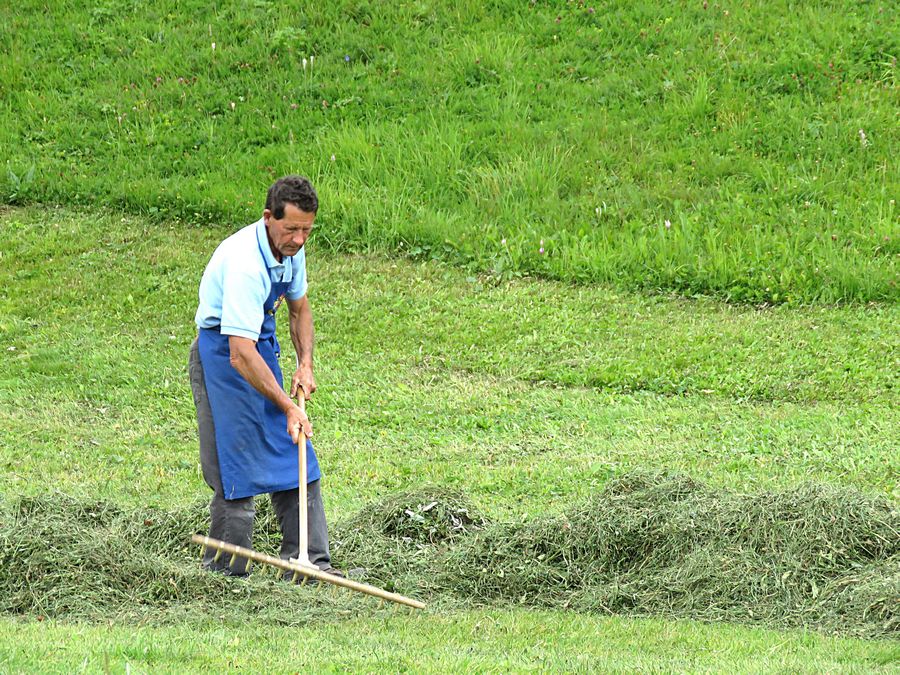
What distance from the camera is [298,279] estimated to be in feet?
18.7

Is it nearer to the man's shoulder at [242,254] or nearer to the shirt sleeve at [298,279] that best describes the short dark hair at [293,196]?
the man's shoulder at [242,254]

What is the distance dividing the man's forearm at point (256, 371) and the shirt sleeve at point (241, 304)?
5cm

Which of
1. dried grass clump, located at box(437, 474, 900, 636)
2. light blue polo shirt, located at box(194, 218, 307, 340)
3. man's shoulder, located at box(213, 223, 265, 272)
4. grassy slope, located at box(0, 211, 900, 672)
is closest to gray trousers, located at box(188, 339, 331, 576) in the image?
light blue polo shirt, located at box(194, 218, 307, 340)

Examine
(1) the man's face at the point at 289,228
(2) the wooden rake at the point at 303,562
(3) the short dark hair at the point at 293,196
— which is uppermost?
(3) the short dark hair at the point at 293,196

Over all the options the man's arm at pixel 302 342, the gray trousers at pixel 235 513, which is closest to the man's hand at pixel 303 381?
the man's arm at pixel 302 342

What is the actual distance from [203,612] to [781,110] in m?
10.5

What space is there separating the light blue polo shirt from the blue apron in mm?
108

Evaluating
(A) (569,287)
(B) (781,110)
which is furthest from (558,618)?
(B) (781,110)

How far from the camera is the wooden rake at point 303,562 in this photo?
508 cm

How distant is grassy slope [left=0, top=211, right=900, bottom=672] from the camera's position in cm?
470

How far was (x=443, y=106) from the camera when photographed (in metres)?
14.7

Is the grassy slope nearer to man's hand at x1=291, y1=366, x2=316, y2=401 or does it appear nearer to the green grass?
the green grass

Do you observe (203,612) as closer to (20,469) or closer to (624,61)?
(20,469)

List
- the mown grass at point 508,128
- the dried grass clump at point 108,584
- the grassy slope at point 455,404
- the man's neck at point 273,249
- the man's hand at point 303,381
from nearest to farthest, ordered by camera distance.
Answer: the grassy slope at point 455,404, the dried grass clump at point 108,584, the man's neck at point 273,249, the man's hand at point 303,381, the mown grass at point 508,128
